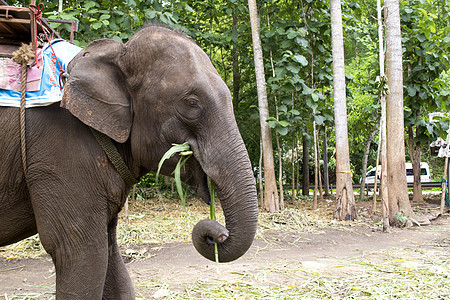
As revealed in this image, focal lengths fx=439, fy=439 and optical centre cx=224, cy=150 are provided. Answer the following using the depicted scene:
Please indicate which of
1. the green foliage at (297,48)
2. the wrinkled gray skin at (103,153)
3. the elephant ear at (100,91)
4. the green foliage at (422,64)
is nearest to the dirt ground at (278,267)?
the wrinkled gray skin at (103,153)

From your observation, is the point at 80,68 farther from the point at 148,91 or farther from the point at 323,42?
the point at 323,42

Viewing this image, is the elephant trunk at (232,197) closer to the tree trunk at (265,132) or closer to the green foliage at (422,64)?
the tree trunk at (265,132)

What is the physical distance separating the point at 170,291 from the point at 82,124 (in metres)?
2.43

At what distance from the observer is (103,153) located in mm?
2576

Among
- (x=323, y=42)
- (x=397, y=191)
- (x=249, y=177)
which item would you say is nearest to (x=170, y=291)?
(x=249, y=177)

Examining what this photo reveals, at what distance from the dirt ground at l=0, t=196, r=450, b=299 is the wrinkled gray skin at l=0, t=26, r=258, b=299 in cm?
190

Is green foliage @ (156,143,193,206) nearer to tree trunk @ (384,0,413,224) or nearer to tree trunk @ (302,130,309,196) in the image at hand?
tree trunk @ (384,0,413,224)

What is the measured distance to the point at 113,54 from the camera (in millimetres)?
2658

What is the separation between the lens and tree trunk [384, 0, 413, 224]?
9.12 m

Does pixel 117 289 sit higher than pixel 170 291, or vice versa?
pixel 117 289

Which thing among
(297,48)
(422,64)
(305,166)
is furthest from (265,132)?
(305,166)

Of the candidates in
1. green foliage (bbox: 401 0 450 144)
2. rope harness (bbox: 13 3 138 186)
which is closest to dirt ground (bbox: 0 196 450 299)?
rope harness (bbox: 13 3 138 186)

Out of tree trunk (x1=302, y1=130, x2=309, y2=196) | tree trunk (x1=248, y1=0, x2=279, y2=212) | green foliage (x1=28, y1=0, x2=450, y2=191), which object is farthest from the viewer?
tree trunk (x1=302, y1=130, x2=309, y2=196)

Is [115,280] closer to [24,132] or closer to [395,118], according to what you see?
[24,132]
